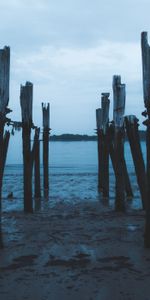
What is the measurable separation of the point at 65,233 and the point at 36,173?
24.8 ft

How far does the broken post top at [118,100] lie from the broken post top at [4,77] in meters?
3.56

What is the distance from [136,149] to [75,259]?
3.99 meters

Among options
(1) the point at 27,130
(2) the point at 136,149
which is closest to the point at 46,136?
(1) the point at 27,130

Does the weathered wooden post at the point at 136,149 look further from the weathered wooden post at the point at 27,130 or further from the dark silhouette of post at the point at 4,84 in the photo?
the dark silhouette of post at the point at 4,84

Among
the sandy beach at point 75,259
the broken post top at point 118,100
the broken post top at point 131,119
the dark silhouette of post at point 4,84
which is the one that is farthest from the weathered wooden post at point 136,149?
the dark silhouette of post at point 4,84

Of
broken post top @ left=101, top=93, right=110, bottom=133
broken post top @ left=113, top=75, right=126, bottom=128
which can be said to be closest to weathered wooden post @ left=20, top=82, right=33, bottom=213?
broken post top @ left=113, top=75, right=126, bottom=128

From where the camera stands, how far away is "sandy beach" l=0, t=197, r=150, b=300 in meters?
4.45

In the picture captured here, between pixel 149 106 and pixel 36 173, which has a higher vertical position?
pixel 149 106

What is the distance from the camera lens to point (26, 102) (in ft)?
33.7

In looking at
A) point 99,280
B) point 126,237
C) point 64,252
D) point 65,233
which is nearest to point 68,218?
point 65,233

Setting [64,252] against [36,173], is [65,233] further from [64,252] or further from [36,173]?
[36,173]

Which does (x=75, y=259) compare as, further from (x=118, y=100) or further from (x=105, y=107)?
(x=105, y=107)

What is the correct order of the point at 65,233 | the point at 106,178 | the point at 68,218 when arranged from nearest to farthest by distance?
the point at 65,233
the point at 68,218
the point at 106,178

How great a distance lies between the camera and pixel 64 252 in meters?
6.02
